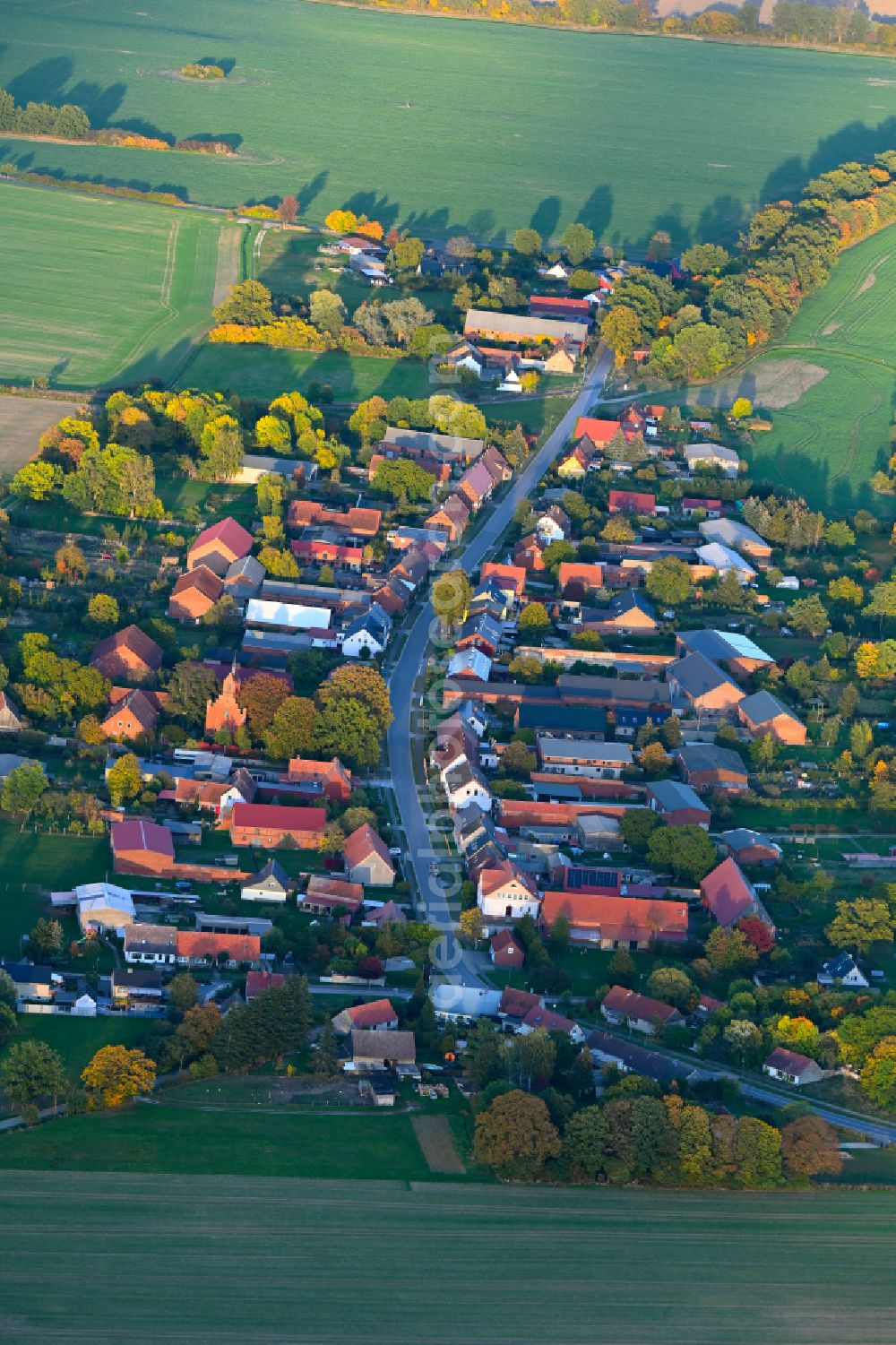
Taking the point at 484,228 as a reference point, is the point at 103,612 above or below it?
below

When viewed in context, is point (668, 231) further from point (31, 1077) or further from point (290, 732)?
point (31, 1077)

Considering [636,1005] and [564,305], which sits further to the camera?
[564,305]

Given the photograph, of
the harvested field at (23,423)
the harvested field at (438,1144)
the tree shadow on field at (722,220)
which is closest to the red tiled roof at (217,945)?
the harvested field at (438,1144)

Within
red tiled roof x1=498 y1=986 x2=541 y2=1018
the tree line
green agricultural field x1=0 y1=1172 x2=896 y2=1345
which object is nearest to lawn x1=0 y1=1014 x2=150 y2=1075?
green agricultural field x1=0 y1=1172 x2=896 y2=1345

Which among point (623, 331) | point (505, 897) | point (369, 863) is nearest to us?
point (505, 897)

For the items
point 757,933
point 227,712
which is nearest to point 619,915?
point 757,933

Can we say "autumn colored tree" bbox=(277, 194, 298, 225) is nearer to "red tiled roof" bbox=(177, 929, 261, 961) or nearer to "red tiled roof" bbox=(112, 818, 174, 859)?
"red tiled roof" bbox=(112, 818, 174, 859)
